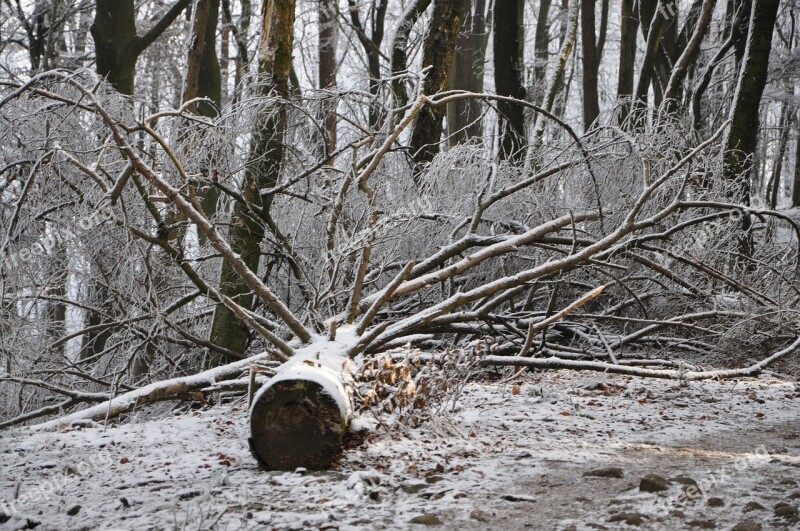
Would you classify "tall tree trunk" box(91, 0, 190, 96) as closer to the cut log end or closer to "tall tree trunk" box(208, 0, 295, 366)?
"tall tree trunk" box(208, 0, 295, 366)

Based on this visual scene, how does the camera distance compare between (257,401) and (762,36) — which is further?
(762,36)

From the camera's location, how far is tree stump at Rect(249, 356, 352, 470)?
3.11 meters

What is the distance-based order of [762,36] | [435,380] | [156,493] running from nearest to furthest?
[156,493]
[435,380]
[762,36]

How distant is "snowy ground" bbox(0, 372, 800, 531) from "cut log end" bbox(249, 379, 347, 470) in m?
0.10

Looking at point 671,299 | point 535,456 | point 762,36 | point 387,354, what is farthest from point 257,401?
point 762,36

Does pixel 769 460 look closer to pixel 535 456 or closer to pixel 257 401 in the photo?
pixel 535 456

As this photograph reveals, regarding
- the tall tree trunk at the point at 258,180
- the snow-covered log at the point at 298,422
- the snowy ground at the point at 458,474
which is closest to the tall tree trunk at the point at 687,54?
the tall tree trunk at the point at 258,180

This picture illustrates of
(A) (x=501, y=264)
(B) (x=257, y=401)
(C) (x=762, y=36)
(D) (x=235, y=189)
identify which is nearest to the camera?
(B) (x=257, y=401)

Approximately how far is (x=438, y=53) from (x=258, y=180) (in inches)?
112

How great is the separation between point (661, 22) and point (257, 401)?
9.22m

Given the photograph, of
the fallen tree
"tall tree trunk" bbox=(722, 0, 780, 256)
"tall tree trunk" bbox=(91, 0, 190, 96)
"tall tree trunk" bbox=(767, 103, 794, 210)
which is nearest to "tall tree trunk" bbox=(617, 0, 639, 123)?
"tall tree trunk" bbox=(722, 0, 780, 256)

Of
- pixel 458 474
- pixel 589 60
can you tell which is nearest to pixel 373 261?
pixel 458 474

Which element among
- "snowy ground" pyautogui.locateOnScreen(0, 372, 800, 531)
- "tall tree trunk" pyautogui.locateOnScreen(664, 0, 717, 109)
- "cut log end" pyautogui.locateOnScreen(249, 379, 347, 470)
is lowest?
A: "snowy ground" pyautogui.locateOnScreen(0, 372, 800, 531)

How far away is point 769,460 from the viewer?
3.30m
